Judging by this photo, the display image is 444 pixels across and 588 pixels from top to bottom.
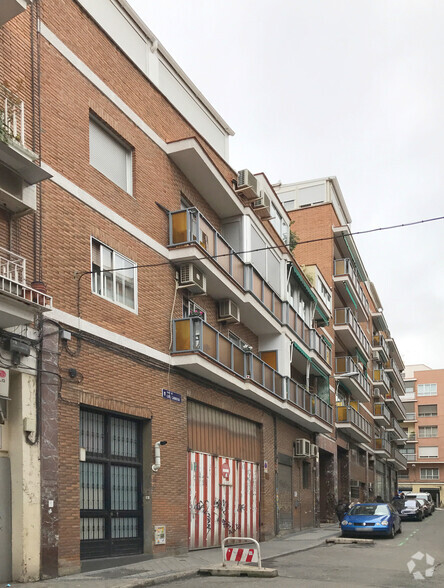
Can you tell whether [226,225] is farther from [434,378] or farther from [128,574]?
[434,378]

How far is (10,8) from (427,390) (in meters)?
84.9

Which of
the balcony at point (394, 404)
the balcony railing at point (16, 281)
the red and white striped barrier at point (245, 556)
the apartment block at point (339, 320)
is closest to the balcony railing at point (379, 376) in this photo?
the balcony at point (394, 404)

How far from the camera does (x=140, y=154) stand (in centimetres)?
1681

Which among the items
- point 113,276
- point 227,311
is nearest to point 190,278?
point 113,276

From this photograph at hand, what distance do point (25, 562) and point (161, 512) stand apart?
16.3 ft

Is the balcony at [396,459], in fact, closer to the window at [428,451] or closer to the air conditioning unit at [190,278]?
the window at [428,451]

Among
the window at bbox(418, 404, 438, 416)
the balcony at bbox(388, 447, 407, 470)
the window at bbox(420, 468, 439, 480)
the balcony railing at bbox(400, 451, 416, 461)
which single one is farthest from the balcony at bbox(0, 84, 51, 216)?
the window at bbox(418, 404, 438, 416)

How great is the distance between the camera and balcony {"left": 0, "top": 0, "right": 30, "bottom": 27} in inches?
436

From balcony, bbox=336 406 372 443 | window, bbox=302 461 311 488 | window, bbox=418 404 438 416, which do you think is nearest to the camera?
window, bbox=302 461 311 488

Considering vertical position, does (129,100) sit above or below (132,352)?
above

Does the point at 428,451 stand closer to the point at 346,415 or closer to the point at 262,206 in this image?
the point at 346,415

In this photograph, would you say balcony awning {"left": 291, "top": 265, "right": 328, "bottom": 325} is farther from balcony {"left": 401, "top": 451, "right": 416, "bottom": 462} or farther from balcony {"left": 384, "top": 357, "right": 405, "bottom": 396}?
balcony {"left": 401, "top": 451, "right": 416, "bottom": 462}

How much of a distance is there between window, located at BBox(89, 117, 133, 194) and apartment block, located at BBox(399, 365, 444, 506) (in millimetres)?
75169

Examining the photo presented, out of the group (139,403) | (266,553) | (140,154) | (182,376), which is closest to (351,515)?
(266,553)
